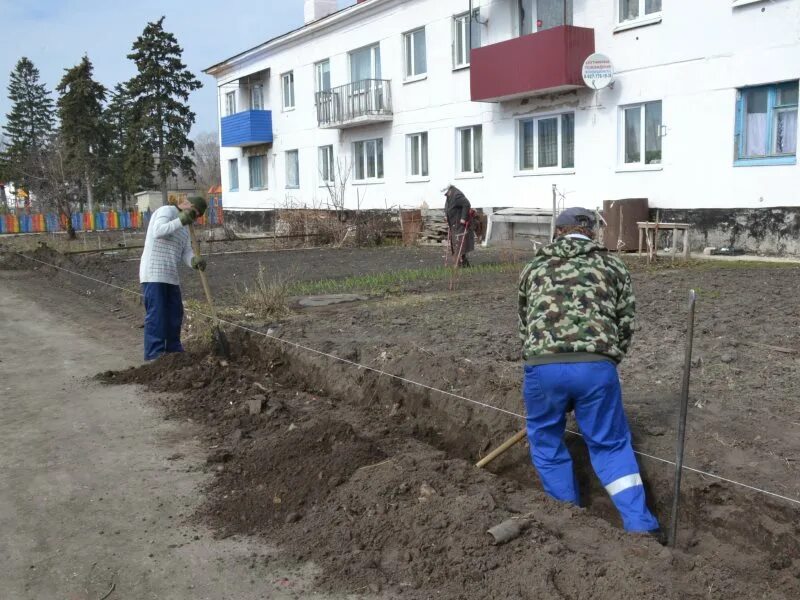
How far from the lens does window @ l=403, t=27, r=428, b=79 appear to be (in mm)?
24234

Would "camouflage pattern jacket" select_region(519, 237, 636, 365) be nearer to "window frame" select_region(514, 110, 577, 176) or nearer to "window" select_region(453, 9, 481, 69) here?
"window frame" select_region(514, 110, 577, 176)

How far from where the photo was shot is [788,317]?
27.6ft

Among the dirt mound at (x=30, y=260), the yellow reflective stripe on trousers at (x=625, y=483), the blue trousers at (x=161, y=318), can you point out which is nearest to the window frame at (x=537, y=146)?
the dirt mound at (x=30, y=260)

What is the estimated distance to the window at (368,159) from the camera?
88.4 ft

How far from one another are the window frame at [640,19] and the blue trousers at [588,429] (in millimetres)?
14782

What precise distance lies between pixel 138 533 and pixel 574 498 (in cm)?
239

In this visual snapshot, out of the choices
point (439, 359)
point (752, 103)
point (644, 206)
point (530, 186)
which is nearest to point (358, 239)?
point (530, 186)

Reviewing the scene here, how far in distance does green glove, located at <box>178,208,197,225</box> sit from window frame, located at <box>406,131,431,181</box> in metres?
16.8

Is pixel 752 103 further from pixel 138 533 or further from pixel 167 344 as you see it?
pixel 138 533

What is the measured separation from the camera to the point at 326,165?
1184 inches

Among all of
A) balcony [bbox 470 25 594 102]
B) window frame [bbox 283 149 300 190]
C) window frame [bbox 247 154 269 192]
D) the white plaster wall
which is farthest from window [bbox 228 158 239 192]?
balcony [bbox 470 25 594 102]

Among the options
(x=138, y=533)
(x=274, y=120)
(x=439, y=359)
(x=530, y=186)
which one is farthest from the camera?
(x=274, y=120)

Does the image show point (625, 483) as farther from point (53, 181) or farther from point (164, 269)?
point (53, 181)

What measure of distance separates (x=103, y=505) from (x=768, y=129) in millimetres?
14476
